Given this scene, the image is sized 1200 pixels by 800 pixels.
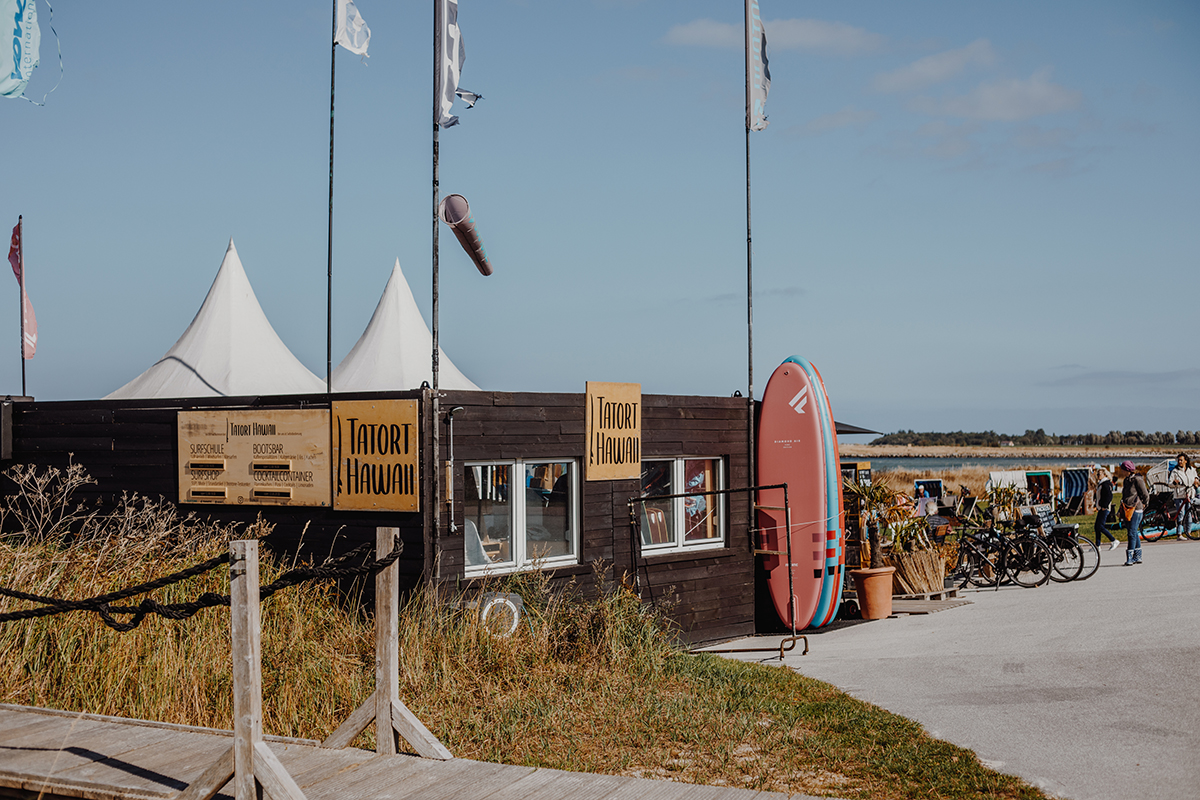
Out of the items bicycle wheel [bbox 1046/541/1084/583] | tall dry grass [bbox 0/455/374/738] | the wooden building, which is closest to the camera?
tall dry grass [bbox 0/455/374/738]

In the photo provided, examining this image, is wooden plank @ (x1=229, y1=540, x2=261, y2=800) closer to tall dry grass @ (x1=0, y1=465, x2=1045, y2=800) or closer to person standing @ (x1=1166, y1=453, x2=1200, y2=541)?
tall dry grass @ (x1=0, y1=465, x2=1045, y2=800)

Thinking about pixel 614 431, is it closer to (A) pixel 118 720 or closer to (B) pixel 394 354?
(A) pixel 118 720

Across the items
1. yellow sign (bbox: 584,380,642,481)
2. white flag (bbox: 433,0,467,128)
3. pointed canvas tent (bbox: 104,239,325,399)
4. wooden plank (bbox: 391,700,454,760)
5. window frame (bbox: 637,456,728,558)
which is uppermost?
white flag (bbox: 433,0,467,128)

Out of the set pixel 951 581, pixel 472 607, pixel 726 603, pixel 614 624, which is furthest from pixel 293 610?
pixel 951 581

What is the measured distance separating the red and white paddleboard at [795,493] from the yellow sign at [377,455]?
5048 millimetres

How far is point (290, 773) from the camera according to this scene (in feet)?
16.9

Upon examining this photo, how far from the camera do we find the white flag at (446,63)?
9742 mm

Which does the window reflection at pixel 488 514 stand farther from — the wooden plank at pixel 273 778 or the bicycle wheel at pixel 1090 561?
the bicycle wheel at pixel 1090 561

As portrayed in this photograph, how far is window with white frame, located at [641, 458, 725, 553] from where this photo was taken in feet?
38.0

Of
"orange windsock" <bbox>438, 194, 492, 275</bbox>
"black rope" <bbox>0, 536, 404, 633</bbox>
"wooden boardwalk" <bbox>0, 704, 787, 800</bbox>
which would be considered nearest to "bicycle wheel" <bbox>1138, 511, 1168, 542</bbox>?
"orange windsock" <bbox>438, 194, 492, 275</bbox>

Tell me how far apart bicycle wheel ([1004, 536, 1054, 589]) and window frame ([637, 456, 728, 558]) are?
5.15m

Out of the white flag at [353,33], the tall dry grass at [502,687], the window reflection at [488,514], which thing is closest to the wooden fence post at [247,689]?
the tall dry grass at [502,687]

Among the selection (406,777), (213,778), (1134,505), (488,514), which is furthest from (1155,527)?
(213,778)

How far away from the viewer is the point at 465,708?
6.96 metres
